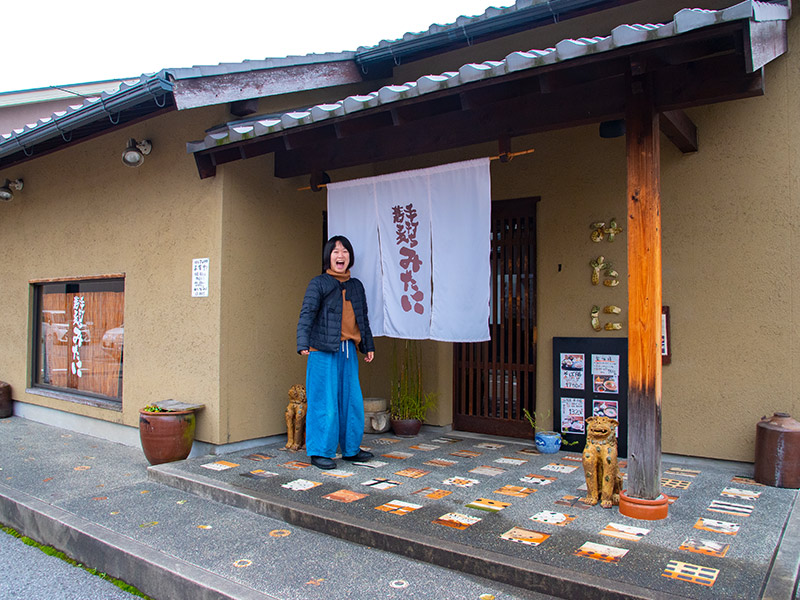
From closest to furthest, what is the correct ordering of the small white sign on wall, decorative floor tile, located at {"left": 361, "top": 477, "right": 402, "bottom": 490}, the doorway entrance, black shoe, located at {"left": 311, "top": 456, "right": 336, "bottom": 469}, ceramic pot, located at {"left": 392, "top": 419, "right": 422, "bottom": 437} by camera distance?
1. decorative floor tile, located at {"left": 361, "top": 477, "right": 402, "bottom": 490}
2. black shoe, located at {"left": 311, "top": 456, "right": 336, "bottom": 469}
3. the small white sign on wall
4. the doorway entrance
5. ceramic pot, located at {"left": 392, "top": 419, "right": 422, "bottom": 437}

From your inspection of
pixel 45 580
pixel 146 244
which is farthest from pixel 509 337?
pixel 45 580

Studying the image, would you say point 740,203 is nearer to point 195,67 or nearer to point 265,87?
point 265,87

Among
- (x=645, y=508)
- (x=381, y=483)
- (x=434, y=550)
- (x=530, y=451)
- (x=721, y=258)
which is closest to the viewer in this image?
(x=434, y=550)

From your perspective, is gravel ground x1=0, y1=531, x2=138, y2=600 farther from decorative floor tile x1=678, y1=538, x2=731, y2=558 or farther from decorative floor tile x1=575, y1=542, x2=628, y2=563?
decorative floor tile x1=678, y1=538, x2=731, y2=558

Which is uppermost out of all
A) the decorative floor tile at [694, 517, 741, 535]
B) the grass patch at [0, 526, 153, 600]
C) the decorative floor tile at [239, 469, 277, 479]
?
the decorative floor tile at [694, 517, 741, 535]

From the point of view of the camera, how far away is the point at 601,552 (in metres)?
3.67

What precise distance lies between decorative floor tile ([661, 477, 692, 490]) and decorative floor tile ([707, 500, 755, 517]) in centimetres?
39

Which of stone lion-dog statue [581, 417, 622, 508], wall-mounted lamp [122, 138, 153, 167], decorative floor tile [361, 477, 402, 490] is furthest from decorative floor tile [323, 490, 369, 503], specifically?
wall-mounted lamp [122, 138, 153, 167]

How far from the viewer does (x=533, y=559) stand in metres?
3.57

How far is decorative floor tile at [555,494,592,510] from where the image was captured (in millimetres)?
4594

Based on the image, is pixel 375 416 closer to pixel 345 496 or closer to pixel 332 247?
pixel 332 247

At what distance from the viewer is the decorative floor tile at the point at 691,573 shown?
3.27 m

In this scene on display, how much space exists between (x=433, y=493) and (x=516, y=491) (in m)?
0.72

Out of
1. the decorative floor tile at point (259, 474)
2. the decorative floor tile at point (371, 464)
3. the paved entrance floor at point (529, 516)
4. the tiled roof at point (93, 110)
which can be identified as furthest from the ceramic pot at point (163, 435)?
the tiled roof at point (93, 110)
